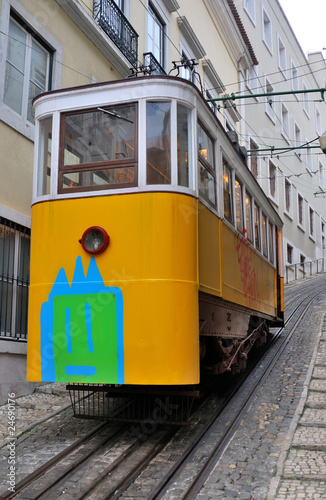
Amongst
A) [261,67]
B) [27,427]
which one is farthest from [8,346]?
[261,67]

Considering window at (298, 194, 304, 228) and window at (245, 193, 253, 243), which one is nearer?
window at (245, 193, 253, 243)

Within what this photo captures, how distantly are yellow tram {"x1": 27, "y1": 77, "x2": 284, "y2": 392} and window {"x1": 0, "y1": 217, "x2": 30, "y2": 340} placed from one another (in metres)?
2.00

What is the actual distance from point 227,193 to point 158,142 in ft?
5.56

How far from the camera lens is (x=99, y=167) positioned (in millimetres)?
5707

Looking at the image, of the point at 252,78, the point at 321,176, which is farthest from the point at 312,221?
the point at 252,78

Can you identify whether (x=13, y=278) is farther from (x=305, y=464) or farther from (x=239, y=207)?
(x=305, y=464)

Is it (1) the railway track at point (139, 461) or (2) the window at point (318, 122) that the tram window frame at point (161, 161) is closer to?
(1) the railway track at point (139, 461)

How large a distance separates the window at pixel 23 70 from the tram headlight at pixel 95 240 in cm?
356

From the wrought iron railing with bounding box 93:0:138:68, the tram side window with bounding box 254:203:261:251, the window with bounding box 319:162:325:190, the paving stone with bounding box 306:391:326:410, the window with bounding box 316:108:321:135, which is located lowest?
the paving stone with bounding box 306:391:326:410

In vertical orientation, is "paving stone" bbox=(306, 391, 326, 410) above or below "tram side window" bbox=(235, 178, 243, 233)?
below

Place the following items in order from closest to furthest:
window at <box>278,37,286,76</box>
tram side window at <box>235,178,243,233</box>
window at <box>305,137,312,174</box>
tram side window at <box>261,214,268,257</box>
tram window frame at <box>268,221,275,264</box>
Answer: tram side window at <box>235,178,243,233</box> < tram side window at <box>261,214,268,257</box> < tram window frame at <box>268,221,275,264</box> < window at <box>278,37,286,76</box> < window at <box>305,137,312,174</box>

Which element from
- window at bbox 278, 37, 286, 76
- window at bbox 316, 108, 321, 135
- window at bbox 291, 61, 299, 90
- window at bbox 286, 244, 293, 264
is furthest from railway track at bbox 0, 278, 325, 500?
window at bbox 316, 108, 321, 135

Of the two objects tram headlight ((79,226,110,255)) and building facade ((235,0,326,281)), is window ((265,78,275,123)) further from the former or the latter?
tram headlight ((79,226,110,255))

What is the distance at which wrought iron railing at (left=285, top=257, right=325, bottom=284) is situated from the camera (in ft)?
81.2
